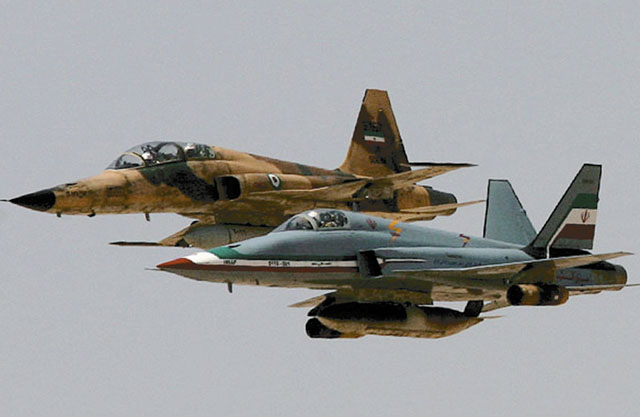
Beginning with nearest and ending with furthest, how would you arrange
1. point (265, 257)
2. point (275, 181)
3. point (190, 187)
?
point (265, 257)
point (190, 187)
point (275, 181)

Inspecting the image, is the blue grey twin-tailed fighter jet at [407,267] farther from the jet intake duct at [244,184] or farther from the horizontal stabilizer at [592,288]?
the jet intake duct at [244,184]

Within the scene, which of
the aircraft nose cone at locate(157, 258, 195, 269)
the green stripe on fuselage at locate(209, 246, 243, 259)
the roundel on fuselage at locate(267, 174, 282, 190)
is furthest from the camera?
the roundel on fuselage at locate(267, 174, 282, 190)

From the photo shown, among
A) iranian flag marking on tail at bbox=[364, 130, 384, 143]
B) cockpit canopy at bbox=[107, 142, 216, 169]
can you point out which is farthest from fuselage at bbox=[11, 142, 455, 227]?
iranian flag marking on tail at bbox=[364, 130, 384, 143]

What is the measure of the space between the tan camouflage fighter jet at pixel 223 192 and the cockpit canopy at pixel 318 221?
369 cm

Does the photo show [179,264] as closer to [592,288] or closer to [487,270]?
[487,270]

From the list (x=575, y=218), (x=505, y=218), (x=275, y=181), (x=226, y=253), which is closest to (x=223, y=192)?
(x=275, y=181)

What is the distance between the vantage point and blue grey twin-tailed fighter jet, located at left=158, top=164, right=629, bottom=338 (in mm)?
26828

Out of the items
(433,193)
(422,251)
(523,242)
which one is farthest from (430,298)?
(433,193)

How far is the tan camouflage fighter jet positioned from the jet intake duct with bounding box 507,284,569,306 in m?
4.19

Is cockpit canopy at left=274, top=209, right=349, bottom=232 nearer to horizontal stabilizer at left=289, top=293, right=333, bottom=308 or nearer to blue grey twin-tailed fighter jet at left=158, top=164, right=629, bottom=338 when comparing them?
blue grey twin-tailed fighter jet at left=158, top=164, right=629, bottom=338

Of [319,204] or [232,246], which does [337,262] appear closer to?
[232,246]

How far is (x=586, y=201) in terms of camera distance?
30.3 m

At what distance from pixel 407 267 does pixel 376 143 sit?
8.16 m

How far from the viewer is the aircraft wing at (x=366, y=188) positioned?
104 feet
